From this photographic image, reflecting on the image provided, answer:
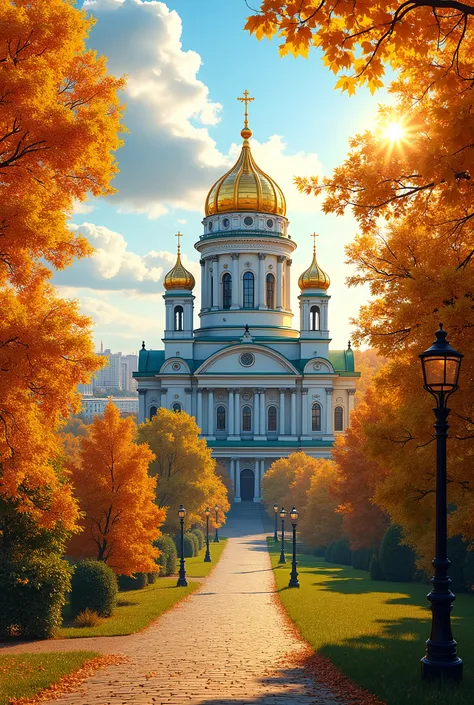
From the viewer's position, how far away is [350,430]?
36.3 metres

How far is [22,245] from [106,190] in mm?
2127

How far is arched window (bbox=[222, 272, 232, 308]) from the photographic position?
8346cm

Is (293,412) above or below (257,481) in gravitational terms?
above

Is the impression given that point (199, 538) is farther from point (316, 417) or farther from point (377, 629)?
point (377, 629)

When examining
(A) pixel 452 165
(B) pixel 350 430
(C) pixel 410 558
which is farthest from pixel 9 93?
(B) pixel 350 430

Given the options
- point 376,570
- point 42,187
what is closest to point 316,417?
point 376,570

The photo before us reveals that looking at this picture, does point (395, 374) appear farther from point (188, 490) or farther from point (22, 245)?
point (188, 490)

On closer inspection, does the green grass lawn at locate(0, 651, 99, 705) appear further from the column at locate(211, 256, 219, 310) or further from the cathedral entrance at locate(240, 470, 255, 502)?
the column at locate(211, 256, 219, 310)

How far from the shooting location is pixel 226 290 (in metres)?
83.9

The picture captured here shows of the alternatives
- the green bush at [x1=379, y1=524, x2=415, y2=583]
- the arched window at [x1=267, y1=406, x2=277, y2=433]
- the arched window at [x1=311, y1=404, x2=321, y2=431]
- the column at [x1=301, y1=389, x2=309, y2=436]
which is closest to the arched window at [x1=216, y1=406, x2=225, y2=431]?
the arched window at [x1=267, y1=406, x2=277, y2=433]

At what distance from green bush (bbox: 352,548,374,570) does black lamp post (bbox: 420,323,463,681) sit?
1062 inches

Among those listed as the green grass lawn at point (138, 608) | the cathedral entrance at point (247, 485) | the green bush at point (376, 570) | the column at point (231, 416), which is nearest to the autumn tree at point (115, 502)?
the green grass lawn at point (138, 608)

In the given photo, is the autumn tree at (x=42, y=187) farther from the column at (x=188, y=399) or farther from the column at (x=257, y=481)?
the column at (x=188, y=399)

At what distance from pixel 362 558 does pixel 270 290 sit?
49.5m
